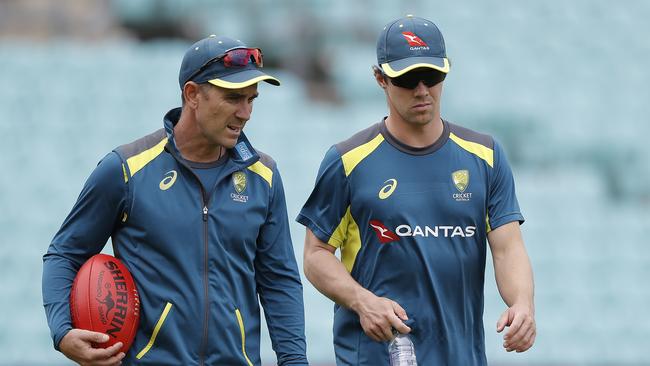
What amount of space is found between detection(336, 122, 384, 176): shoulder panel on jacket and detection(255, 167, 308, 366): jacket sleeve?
12.6 inches

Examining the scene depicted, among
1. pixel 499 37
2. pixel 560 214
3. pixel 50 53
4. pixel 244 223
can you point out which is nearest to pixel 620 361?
pixel 560 214

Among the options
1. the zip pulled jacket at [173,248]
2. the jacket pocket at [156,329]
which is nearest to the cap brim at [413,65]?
the zip pulled jacket at [173,248]

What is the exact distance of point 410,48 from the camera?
486 cm

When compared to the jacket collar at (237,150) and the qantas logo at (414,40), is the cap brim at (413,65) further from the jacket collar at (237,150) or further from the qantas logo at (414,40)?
the jacket collar at (237,150)

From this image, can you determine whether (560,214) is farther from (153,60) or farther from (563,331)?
(153,60)

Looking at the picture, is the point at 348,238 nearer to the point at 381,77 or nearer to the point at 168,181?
the point at 381,77

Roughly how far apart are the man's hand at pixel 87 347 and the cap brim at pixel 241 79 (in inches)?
38.9

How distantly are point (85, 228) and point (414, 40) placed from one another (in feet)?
4.73

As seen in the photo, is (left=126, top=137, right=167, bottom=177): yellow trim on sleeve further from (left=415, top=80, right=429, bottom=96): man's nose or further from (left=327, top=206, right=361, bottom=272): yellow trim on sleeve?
(left=415, top=80, right=429, bottom=96): man's nose

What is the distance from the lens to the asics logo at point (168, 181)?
4.62 metres

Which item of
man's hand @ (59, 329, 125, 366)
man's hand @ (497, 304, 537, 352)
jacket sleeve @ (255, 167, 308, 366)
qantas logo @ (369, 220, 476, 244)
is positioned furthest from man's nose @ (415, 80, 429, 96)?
man's hand @ (59, 329, 125, 366)

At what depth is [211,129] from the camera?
15.1ft

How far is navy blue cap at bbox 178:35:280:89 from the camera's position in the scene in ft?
15.0

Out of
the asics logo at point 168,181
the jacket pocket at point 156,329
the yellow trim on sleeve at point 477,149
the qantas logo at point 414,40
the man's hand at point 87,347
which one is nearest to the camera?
the man's hand at point 87,347
